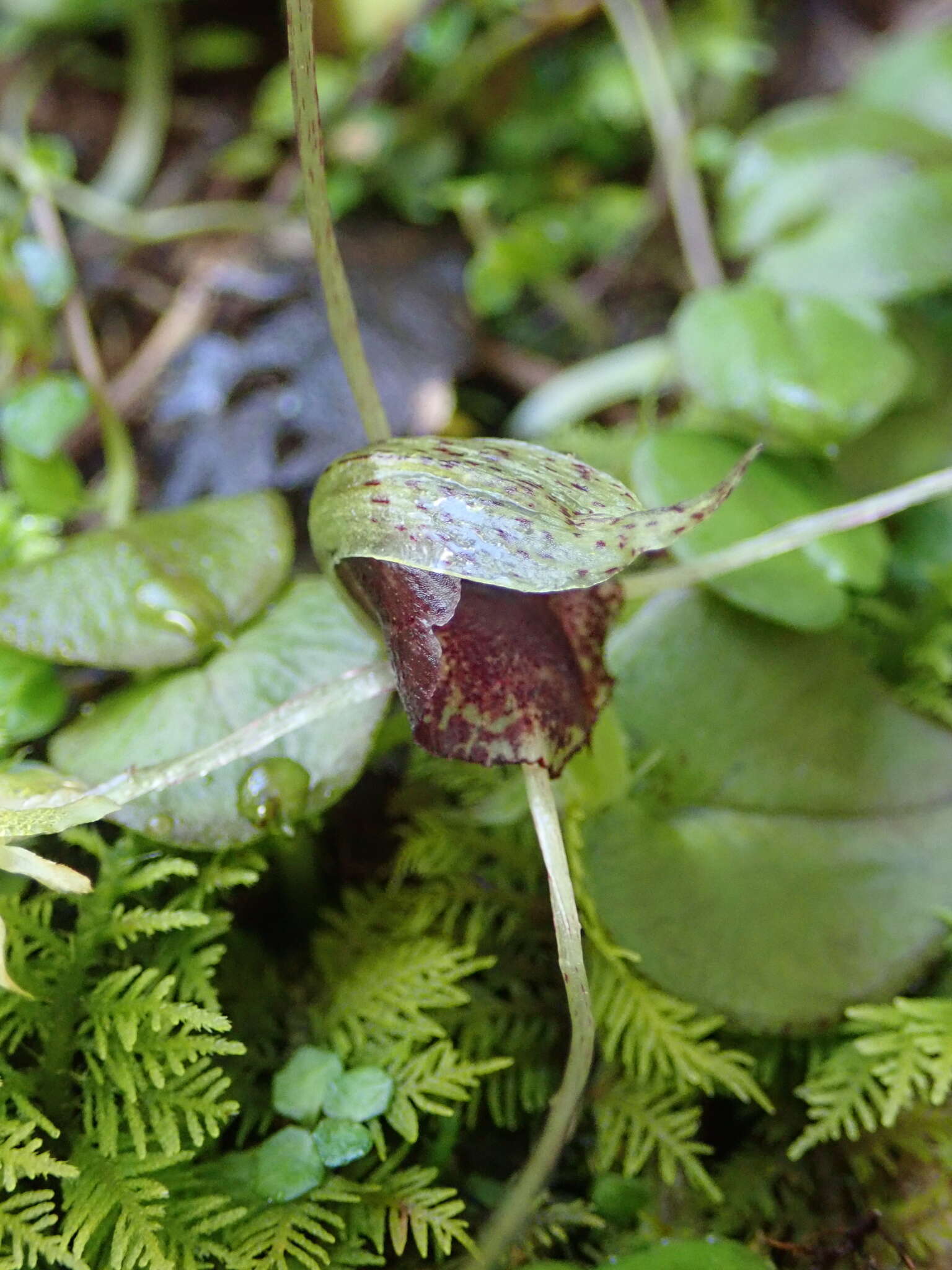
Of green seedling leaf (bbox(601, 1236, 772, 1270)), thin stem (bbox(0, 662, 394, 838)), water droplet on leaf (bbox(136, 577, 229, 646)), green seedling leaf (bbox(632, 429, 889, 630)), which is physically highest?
water droplet on leaf (bbox(136, 577, 229, 646))

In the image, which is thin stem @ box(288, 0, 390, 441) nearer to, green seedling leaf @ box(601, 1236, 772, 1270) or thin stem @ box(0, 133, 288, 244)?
green seedling leaf @ box(601, 1236, 772, 1270)

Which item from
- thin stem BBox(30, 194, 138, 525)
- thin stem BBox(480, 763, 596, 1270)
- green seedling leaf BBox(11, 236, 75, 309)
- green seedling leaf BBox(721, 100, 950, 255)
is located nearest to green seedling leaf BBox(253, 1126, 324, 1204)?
thin stem BBox(480, 763, 596, 1270)

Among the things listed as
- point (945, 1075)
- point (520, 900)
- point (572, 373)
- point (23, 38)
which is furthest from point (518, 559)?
point (23, 38)

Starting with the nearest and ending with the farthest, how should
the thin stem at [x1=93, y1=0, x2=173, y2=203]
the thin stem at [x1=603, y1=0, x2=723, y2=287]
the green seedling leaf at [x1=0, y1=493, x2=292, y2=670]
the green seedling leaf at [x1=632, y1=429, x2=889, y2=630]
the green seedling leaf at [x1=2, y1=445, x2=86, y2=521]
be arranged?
1. the green seedling leaf at [x1=0, y1=493, x2=292, y2=670]
2. the green seedling leaf at [x1=632, y1=429, x2=889, y2=630]
3. the green seedling leaf at [x1=2, y1=445, x2=86, y2=521]
4. the thin stem at [x1=603, y1=0, x2=723, y2=287]
5. the thin stem at [x1=93, y1=0, x2=173, y2=203]

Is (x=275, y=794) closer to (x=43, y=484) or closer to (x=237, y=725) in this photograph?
(x=237, y=725)

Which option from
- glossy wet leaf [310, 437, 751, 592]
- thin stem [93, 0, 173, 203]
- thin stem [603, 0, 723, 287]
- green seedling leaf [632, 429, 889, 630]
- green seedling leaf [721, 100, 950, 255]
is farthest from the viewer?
thin stem [93, 0, 173, 203]

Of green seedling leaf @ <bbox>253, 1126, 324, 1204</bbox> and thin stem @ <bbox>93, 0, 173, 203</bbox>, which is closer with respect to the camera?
green seedling leaf @ <bbox>253, 1126, 324, 1204</bbox>

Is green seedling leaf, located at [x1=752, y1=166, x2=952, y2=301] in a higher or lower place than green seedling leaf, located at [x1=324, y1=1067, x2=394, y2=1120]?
higher

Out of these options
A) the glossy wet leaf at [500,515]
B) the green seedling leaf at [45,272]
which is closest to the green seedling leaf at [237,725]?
the glossy wet leaf at [500,515]
